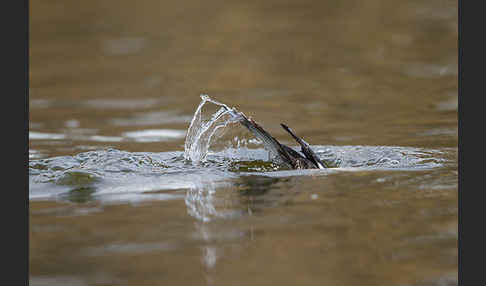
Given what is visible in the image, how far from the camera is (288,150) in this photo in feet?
18.8

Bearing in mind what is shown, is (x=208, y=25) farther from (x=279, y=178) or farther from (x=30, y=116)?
(x=279, y=178)

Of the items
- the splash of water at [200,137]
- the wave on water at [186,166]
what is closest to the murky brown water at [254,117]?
the wave on water at [186,166]

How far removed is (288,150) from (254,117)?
10.4 ft

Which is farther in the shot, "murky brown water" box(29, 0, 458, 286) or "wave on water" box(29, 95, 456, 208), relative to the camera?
"wave on water" box(29, 95, 456, 208)

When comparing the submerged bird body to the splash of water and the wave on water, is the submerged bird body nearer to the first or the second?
the wave on water

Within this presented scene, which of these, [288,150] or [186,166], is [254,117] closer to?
[186,166]

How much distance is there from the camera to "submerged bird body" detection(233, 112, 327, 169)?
539 cm

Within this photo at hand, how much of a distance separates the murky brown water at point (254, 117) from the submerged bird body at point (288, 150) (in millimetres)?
147

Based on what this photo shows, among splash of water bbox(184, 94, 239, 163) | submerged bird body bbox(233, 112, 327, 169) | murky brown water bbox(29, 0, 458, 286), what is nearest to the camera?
murky brown water bbox(29, 0, 458, 286)

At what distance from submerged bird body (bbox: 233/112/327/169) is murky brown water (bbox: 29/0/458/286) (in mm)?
147

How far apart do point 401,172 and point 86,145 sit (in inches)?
132

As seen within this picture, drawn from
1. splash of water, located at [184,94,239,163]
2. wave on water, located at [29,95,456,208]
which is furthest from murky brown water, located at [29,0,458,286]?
splash of water, located at [184,94,239,163]

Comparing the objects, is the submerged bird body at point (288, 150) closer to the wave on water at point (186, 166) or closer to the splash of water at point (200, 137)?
the wave on water at point (186, 166)

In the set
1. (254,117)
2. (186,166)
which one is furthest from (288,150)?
(254,117)
